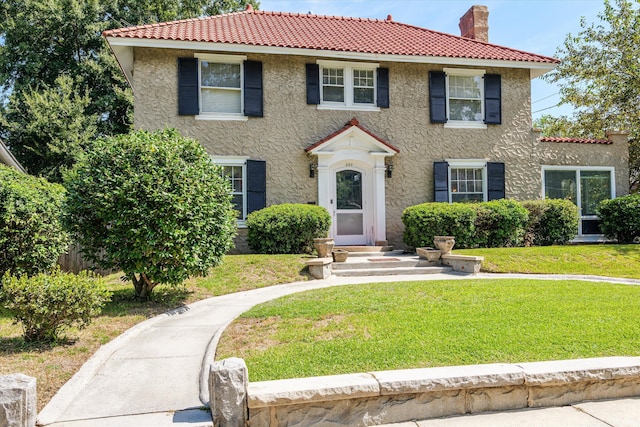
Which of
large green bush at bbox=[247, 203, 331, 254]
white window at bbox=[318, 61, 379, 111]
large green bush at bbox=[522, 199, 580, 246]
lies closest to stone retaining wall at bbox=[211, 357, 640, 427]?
large green bush at bbox=[247, 203, 331, 254]

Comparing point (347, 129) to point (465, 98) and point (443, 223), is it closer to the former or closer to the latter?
point (443, 223)

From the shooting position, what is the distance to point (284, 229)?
10945 millimetres

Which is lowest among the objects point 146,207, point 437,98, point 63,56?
point 146,207

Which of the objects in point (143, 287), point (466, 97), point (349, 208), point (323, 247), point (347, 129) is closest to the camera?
point (143, 287)

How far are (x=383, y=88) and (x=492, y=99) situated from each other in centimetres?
363

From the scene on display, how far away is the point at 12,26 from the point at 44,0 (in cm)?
189

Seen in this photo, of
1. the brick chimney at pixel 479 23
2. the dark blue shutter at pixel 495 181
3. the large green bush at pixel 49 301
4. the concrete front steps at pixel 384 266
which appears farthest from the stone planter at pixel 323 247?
the brick chimney at pixel 479 23

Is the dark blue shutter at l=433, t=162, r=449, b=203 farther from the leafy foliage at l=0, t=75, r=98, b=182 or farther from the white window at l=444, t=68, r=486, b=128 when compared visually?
the leafy foliage at l=0, t=75, r=98, b=182

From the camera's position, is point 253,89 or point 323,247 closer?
point 323,247

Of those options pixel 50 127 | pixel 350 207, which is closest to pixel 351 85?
pixel 350 207

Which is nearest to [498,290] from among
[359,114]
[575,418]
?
[575,418]

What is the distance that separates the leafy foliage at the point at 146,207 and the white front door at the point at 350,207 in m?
6.23

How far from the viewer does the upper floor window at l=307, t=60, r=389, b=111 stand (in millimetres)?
13164

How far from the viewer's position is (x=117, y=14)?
72.3 feet
